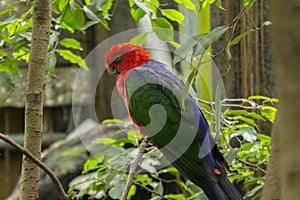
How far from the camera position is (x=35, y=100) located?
86cm

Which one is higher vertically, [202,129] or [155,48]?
[155,48]

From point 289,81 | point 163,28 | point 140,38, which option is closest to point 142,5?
point 163,28

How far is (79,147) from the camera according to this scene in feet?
7.52

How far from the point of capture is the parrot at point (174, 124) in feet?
A: 3.60

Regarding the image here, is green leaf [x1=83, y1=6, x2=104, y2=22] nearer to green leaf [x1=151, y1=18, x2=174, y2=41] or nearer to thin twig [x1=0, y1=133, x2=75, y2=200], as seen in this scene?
green leaf [x1=151, y1=18, x2=174, y2=41]

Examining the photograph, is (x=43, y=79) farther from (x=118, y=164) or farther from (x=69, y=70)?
(x=69, y=70)

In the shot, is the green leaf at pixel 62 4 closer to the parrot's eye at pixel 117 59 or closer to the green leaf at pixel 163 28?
the green leaf at pixel 163 28

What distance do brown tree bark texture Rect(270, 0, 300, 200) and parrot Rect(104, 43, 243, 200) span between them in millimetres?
830

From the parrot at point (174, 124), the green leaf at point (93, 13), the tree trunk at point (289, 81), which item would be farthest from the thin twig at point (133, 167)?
the tree trunk at point (289, 81)

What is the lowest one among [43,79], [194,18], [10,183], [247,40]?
[10,183]

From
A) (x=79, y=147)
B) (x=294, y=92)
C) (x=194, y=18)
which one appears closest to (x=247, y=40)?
(x=194, y=18)

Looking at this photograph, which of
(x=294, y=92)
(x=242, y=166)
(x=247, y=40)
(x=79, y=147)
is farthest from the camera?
(x=79, y=147)

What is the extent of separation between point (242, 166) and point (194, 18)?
538 millimetres

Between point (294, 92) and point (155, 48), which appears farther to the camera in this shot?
point (155, 48)
